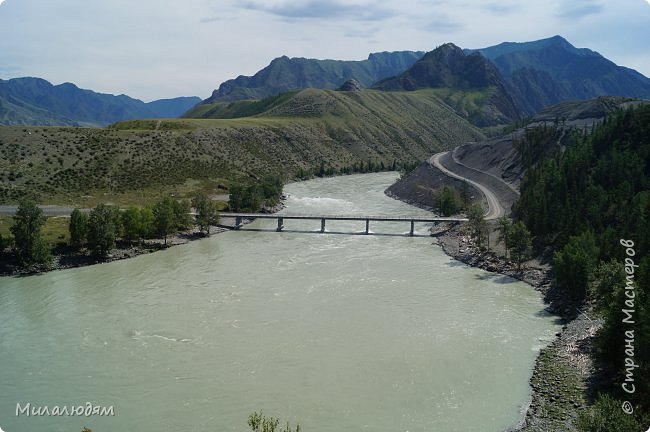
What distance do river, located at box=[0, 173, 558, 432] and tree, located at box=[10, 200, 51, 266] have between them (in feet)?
8.85

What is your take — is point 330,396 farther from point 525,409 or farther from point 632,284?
point 632,284

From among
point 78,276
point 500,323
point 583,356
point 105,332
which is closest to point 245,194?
point 78,276

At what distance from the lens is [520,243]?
179 feet

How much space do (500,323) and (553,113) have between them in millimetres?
124940

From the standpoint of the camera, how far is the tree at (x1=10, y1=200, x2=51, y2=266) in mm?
53781

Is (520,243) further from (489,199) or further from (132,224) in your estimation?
(132,224)

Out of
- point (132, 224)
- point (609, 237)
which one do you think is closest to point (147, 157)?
point (132, 224)

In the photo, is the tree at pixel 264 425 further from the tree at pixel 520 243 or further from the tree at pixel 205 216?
the tree at pixel 205 216

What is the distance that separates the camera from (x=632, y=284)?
101ft

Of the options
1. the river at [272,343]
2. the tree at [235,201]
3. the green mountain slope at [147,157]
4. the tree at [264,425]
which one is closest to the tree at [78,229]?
the river at [272,343]

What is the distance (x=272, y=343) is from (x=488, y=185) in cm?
7668

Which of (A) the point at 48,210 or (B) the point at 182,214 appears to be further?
(A) the point at 48,210

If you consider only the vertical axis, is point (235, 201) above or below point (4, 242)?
above

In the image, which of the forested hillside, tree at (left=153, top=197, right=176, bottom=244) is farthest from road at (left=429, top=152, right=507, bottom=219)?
tree at (left=153, top=197, right=176, bottom=244)
